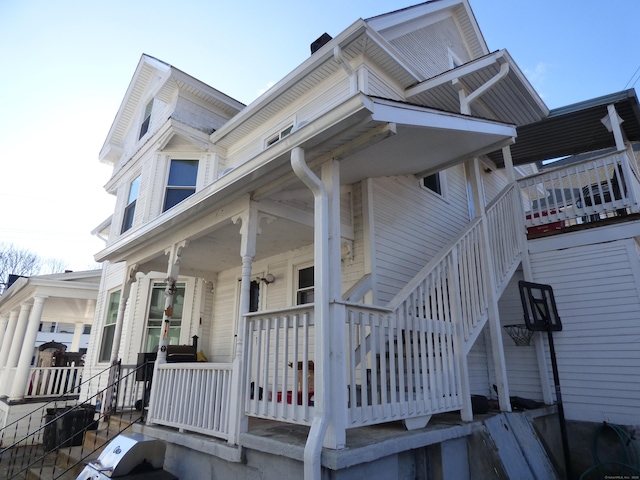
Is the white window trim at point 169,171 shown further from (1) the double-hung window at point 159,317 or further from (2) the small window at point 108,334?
(2) the small window at point 108,334

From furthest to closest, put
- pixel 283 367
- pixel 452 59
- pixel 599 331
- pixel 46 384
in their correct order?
pixel 46 384, pixel 452 59, pixel 599 331, pixel 283 367

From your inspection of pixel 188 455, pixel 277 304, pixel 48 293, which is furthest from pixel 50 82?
pixel 188 455

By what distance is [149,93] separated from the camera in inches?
458

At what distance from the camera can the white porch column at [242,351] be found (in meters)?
3.63

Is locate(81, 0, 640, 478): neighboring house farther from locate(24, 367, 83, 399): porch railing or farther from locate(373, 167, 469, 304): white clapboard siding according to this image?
locate(24, 367, 83, 399): porch railing

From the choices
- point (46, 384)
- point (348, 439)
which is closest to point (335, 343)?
point (348, 439)

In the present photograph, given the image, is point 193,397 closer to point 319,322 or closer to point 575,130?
point 319,322

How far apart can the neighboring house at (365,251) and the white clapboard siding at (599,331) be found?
0.02m

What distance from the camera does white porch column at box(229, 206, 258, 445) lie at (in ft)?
11.9

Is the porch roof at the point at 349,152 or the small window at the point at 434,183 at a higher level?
the small window at the point at 434,183

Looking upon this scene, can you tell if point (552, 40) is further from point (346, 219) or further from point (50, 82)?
point (50, 82)

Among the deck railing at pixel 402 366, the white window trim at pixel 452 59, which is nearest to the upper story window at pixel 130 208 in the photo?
the white window trim at pixel 452 59

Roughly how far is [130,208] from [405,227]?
7.81m

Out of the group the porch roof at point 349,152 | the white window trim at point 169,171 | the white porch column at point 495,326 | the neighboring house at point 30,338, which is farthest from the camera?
the neighboring house at point 30,338
